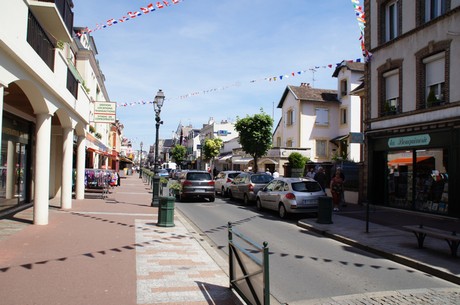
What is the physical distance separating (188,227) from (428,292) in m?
7.26

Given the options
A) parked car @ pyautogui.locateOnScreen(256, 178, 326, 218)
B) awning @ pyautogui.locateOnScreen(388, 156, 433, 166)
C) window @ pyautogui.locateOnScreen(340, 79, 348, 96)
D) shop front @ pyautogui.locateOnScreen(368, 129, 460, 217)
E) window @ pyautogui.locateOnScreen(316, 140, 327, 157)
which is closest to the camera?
shop front @ pyautogui.locateOnScreen(368, 129, 460, 217)

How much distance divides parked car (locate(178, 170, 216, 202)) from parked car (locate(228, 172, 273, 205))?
4.44 feet

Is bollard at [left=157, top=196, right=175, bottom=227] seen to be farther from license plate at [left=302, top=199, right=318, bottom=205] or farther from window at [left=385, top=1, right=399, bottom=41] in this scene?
A: window at [left=385, top=1, right=399, bottom=41]

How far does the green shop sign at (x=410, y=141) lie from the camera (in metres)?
15.0

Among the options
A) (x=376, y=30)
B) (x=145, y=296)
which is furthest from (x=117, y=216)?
(x=376, y=30)

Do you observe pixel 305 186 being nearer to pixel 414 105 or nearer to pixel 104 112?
pixel 414 105

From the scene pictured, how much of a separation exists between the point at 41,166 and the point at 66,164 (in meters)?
3.62

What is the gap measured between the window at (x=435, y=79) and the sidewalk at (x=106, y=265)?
10.3 meters

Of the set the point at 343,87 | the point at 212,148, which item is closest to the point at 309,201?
the point at 343,87

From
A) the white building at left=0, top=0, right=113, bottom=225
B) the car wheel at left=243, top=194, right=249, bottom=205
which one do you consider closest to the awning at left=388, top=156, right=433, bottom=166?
the car wheel at left=243, top=194, right=249, bottom=205

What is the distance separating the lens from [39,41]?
31.3 ft

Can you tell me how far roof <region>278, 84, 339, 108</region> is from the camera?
123 feet

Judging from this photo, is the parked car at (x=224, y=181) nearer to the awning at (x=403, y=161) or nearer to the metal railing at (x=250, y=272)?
the awning at (x=403, y=161)

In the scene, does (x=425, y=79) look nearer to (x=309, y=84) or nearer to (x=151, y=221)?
(x=151, y=221)
